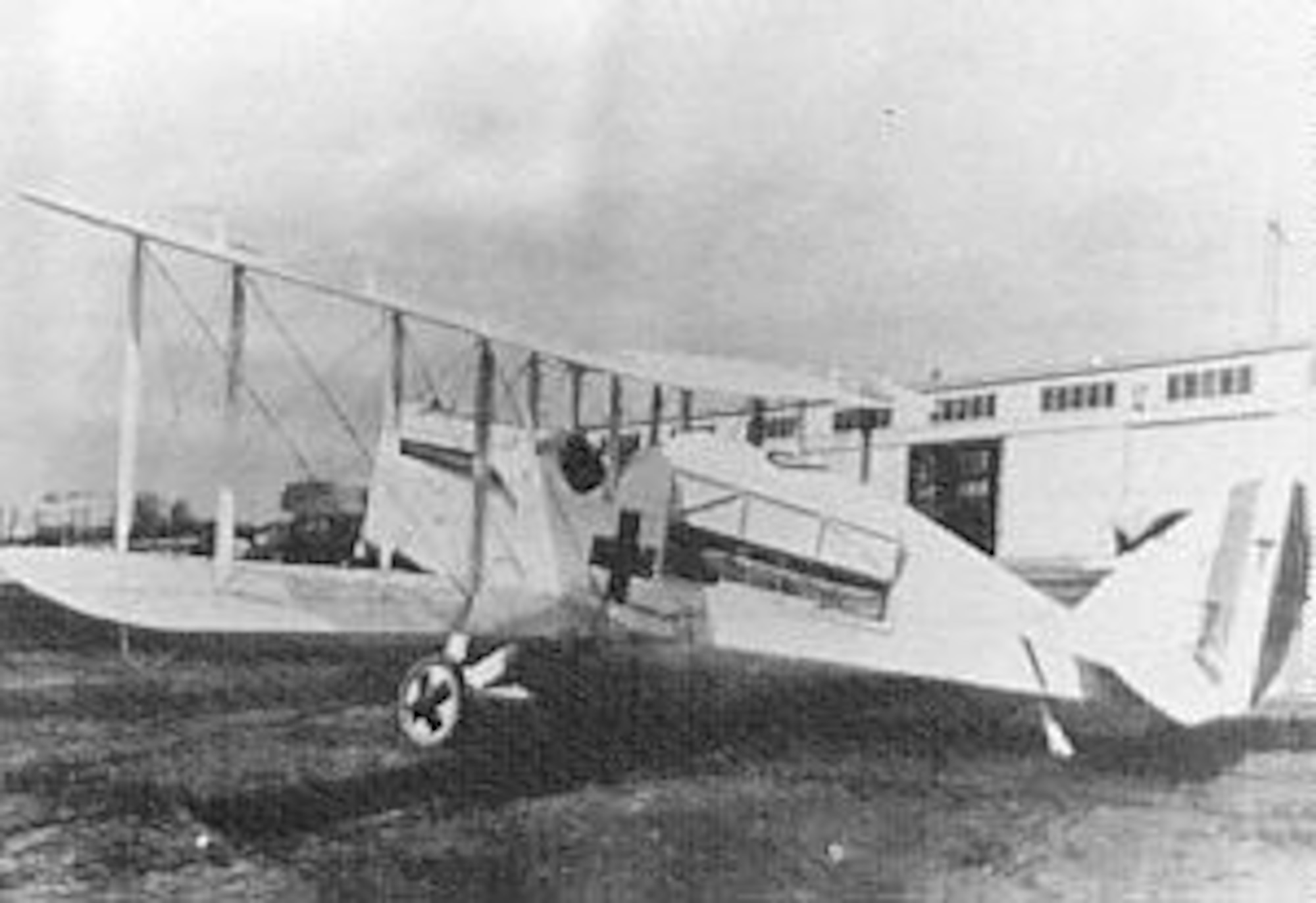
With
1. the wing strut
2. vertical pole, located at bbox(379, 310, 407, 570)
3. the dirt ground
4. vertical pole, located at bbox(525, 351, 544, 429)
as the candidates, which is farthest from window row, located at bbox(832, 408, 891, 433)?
vertical pole, located at bbox(379, 310, 407, 570)

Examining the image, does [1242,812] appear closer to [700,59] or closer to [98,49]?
[700,59]

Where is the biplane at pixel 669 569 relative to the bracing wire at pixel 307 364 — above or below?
below

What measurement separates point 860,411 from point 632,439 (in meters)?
0.89

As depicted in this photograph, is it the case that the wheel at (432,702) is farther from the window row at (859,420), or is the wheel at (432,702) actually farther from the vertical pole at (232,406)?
the window row at (859,420)

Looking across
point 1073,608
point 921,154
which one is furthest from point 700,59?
point 1073,608

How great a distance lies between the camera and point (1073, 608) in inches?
176

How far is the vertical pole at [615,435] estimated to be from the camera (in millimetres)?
4715

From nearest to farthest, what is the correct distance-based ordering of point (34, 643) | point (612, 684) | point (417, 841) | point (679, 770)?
point (417, 841), point (679, 770), point (612, 684), point (34, 643)

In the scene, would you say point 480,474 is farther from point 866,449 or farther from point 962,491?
point 962,491

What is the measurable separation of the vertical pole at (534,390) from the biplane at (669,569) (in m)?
0.01

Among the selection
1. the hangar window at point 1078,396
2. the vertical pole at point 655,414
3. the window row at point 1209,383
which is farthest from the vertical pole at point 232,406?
the window row at point 1209,383

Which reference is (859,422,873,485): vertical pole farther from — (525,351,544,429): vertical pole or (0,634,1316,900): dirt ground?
(525,351,544,429): vertical pole

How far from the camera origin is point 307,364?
4.51m

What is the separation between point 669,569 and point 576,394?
681 millimetres
